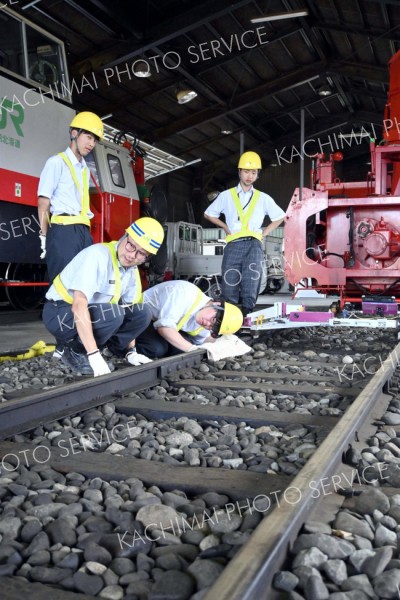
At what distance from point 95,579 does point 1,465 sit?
0.93 metres

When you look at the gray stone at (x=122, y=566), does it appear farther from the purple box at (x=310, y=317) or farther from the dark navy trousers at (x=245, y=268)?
the dark navy trousers at (x=245, y=268)

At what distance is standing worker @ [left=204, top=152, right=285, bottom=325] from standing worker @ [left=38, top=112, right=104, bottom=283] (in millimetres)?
1552

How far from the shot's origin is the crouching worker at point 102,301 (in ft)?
11.7

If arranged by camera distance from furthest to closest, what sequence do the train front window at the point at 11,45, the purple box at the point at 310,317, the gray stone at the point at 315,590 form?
the train front window at the point at 11,45 → the purple box at the point at 310,317 → the gray stone at the point at 315,590

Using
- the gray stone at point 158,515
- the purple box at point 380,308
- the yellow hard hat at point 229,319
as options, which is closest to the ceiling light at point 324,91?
the purple box at point 380,308

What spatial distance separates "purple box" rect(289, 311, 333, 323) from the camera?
510 centimetres

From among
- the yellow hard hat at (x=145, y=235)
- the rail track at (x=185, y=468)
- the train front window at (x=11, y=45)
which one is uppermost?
the train front window at (x=11, y=45)

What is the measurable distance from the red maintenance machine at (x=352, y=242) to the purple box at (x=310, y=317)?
960 millimetres

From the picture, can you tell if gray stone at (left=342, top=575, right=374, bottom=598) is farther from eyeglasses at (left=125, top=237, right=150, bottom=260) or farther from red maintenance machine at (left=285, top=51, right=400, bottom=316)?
red maintenance machine at (left=285, top=51, right=400, bottom=316)

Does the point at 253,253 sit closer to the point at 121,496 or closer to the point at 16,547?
the point at 121,496

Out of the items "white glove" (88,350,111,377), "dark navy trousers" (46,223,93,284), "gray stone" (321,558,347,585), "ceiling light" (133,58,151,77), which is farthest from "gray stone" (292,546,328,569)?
"ceiling light" (133,58,151,77)

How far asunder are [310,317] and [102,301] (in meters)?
2.07

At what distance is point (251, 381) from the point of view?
384 cm

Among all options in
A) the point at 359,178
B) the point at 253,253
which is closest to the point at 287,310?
the point at 253,253
